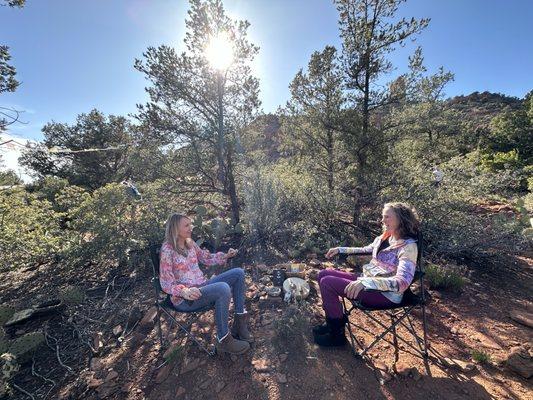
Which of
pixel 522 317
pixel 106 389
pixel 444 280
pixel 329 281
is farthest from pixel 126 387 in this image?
pixel 522 317

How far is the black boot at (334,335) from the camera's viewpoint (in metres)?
2.19

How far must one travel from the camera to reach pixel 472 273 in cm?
356

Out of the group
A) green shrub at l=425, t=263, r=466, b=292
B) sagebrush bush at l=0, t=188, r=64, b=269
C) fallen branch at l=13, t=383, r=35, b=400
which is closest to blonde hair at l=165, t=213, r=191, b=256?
fallen branch at l=13, t=383, r=35, b=400

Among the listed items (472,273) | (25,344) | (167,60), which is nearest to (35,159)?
(167,60)

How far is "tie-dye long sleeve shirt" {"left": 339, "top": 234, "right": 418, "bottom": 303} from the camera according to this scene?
184 centimetres

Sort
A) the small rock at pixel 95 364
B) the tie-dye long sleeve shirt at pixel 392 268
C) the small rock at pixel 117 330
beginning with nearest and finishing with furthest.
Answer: the tie-dye long sleeve shirt at pixel 392 268
the small rock at pixel 95 364
the small rock at pixel 117 330

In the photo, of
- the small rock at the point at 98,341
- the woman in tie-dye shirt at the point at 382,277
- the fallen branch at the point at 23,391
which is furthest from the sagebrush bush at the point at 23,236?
the woman in tie-dye shirt at the point at 382,277

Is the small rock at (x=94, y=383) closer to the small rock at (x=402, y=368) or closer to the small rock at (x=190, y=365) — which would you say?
the small rock at (x=190, y=365)

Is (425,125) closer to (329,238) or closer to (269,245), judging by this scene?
(329,238)

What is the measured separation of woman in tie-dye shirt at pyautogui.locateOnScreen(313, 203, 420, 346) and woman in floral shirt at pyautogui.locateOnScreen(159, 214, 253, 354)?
29.2 inches

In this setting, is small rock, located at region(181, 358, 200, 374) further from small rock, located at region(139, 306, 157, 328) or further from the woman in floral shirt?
small rock, located at region(139, 306, 157, 328)

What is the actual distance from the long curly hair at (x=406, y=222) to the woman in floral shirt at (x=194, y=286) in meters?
1.55

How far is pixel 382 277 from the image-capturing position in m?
2.05

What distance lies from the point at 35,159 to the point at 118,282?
43.4 ft
